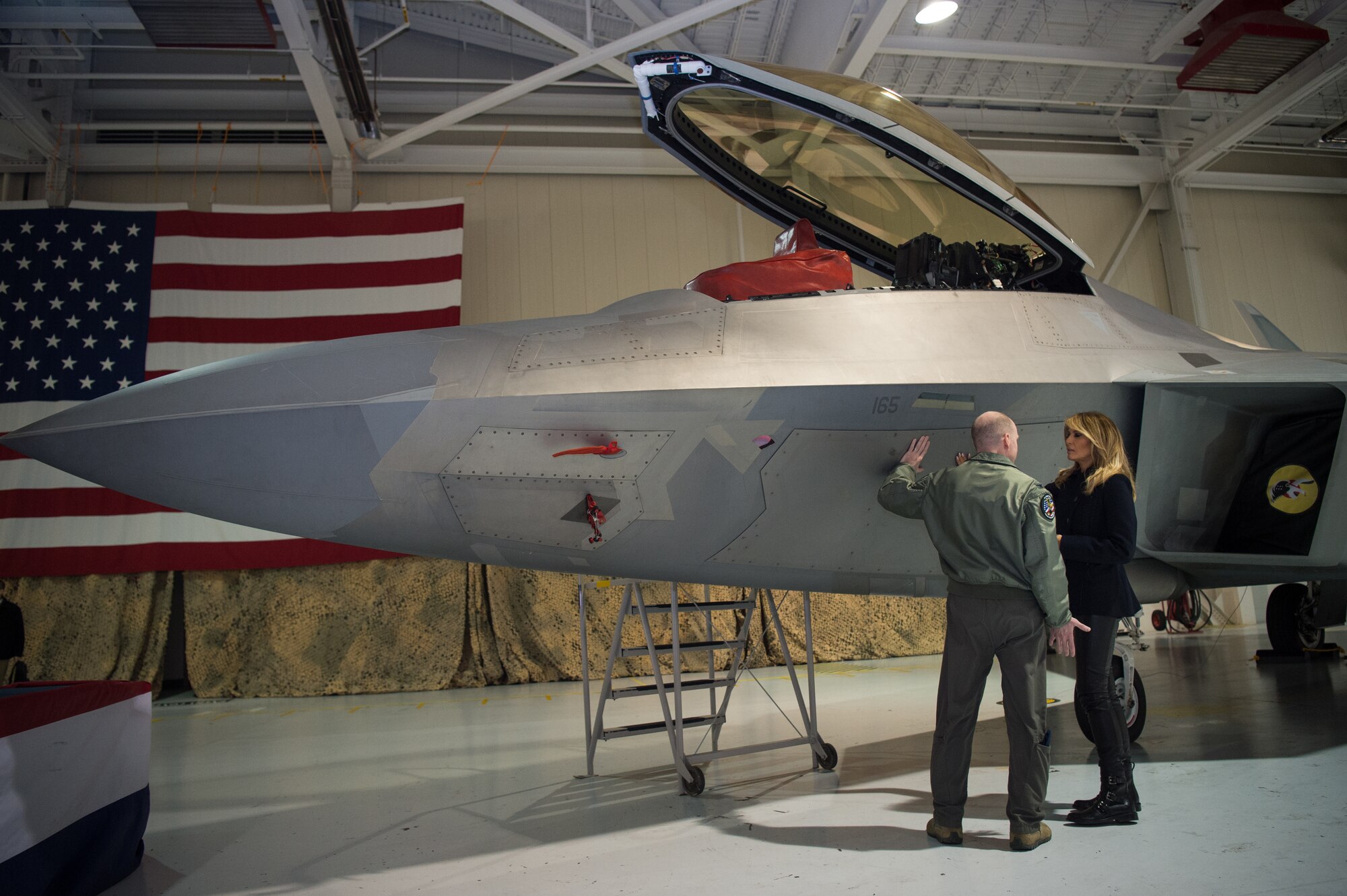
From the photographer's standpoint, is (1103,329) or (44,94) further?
(44,94)

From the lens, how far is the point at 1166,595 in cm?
443

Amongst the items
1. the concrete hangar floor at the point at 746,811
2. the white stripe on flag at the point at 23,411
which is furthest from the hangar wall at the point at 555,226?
the concrete hangar floor at the point at 746,811

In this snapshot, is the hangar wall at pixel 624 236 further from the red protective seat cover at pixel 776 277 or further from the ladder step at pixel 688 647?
the red protective seat cover at pixel 776 277

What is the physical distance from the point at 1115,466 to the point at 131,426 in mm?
3578

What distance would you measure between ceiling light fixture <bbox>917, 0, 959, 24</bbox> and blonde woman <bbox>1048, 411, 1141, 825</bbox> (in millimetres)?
6985

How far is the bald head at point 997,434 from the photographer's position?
3.05 meters

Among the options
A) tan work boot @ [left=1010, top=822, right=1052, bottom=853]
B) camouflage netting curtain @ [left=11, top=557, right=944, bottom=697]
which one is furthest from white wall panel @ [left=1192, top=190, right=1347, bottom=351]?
tan work boot @ [left=1010, top=822, right=1052, bottom=853]

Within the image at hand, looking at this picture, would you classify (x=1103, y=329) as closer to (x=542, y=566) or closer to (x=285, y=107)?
(x=542, y=566)

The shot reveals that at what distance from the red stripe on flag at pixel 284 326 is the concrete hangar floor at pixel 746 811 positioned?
490 cm

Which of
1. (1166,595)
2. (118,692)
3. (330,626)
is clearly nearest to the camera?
(118,692)

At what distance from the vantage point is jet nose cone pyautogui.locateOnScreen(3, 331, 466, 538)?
285 centimetres

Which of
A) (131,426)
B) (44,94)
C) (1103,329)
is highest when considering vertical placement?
(44,94)

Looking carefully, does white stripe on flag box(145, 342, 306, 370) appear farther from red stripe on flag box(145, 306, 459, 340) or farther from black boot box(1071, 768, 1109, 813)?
black boot box(1071, 768, 1109, 813)

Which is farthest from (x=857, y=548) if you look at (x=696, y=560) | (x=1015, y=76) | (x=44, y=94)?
(x=44, y=94)
